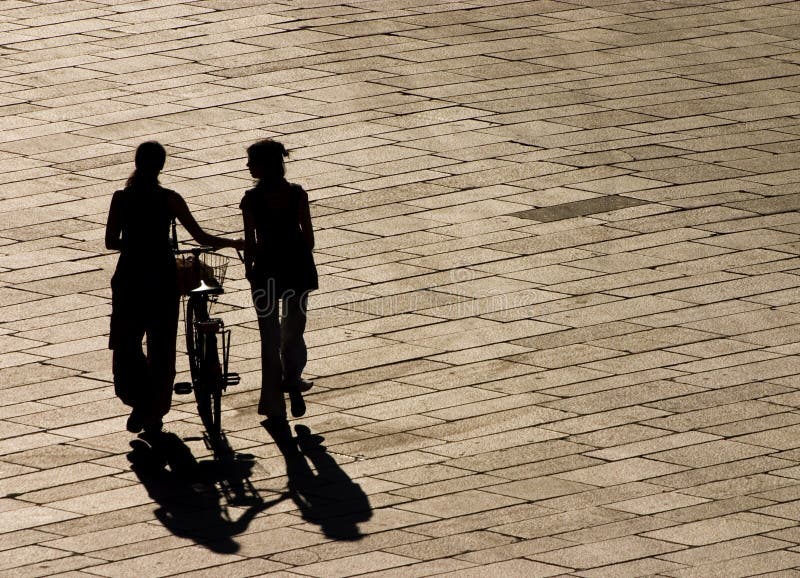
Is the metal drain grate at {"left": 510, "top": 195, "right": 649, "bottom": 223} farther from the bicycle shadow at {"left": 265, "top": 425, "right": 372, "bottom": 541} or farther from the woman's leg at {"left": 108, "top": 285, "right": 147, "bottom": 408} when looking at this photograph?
the woman's leg at {"left": 108, "top": 285, "right": 147, "bottom": 408}

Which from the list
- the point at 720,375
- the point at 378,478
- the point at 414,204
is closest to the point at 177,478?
the point at 378,478

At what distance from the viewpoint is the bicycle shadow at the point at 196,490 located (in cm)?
710

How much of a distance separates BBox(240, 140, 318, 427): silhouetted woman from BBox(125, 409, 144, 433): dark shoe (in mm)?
713

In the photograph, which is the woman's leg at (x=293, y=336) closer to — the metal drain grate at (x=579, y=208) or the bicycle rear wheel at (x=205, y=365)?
the bicycle rear wheel at (x=205, y=365)

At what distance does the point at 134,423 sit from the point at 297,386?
0.92 meters

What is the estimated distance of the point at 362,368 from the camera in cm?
895

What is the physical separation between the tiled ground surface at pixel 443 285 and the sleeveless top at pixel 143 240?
36.4 inches

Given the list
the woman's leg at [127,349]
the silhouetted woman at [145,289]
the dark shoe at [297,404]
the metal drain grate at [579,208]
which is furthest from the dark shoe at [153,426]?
the metal drain grate at [579,208]

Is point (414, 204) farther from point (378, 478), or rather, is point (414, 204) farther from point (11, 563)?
point (11, 563)

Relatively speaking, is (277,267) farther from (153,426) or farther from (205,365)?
(153,426)

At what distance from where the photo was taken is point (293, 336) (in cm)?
831

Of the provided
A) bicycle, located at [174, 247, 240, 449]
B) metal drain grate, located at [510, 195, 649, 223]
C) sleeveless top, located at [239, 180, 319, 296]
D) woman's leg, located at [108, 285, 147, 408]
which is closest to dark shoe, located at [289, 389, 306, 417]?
bicycle, located at [174, 247, 240, 449]

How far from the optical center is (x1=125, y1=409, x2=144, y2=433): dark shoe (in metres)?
7.92

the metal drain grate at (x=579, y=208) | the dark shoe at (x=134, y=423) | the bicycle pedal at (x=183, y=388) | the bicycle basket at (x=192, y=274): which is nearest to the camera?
the dark shoe at (x=134, y=423)
